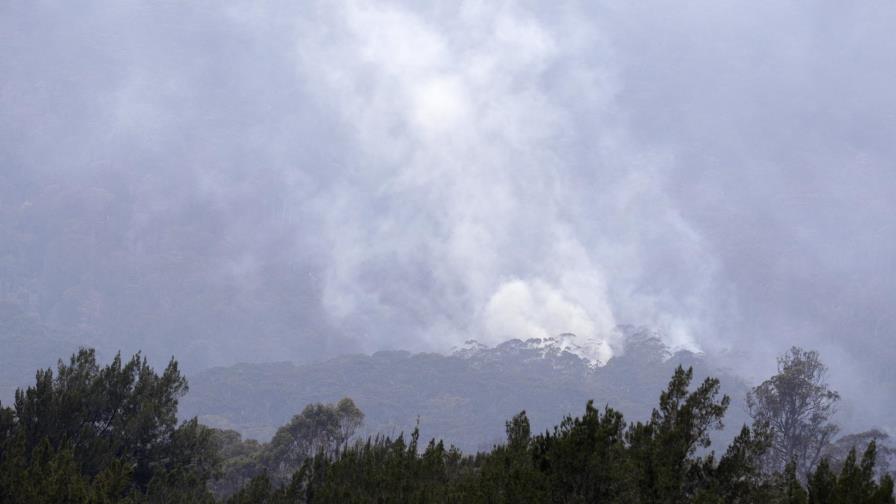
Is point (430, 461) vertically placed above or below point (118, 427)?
below

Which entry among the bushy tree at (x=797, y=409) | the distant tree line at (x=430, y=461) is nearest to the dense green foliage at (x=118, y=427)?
the distant tree line at (x=430, y=461)

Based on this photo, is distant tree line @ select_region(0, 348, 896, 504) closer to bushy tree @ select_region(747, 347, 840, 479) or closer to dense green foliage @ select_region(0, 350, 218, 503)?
dense green foliage @ select_region(0, 350, 218, 503)

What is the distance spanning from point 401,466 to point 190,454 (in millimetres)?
22355

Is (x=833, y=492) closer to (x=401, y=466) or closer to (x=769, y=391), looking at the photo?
(x=401, y=466)

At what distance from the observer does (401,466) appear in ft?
85.8

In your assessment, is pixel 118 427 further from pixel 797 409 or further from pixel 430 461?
pixel 797 409

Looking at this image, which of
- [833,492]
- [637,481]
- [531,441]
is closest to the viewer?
[833,492]

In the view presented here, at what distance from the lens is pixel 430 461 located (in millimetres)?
26734

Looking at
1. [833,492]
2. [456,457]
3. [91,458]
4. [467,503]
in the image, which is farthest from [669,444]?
[91,458]

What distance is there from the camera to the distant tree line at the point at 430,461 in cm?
1917

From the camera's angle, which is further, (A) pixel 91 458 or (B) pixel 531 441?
(A) pixel 91 458

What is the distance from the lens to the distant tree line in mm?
19172

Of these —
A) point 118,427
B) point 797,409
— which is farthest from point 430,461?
point 797,409

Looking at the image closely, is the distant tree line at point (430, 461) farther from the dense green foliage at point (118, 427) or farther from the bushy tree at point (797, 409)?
the bushy tree at point (797, 409)
